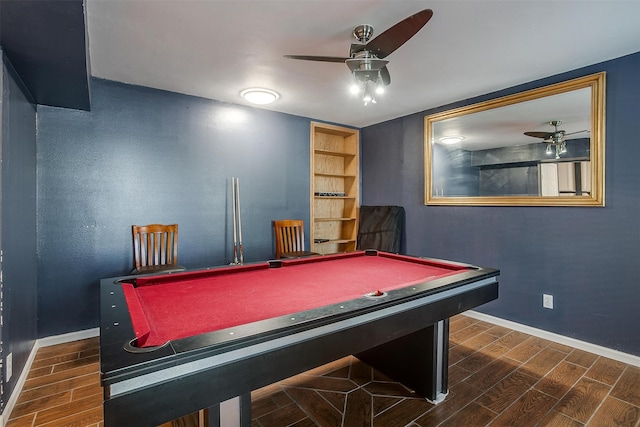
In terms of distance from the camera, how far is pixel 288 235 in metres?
3.90

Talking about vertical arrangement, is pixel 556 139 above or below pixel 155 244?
above

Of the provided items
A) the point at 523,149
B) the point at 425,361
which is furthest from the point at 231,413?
the point at 523,149

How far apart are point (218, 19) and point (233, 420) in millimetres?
2199

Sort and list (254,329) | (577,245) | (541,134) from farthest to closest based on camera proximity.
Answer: (541,134), (577,245), (254,329)

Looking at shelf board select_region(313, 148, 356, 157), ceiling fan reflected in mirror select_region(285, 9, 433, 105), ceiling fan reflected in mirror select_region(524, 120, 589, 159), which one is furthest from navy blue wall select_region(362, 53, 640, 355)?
ceiling fan reflected in mirror select_region(285, 9, 433, 105)

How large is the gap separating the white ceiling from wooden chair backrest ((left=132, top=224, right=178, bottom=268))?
1.42 metres

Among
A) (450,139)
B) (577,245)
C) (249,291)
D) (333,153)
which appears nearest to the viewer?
(249,291)

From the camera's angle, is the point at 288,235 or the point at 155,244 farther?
the point at 288,235

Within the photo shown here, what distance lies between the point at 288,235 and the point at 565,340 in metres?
2.91

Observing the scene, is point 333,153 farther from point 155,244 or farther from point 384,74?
point 155,244

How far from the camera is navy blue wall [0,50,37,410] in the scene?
1.88 m

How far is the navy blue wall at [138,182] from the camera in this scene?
110 inches

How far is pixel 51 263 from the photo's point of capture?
2.78m

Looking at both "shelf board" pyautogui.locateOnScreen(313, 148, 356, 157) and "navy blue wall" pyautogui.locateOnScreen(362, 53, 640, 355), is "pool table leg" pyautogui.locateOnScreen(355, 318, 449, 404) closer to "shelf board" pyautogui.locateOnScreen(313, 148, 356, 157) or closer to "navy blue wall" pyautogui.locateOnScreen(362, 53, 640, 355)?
"navy blue wall" pyautogui.locateOnScreen(362, 53, 640, 355)
